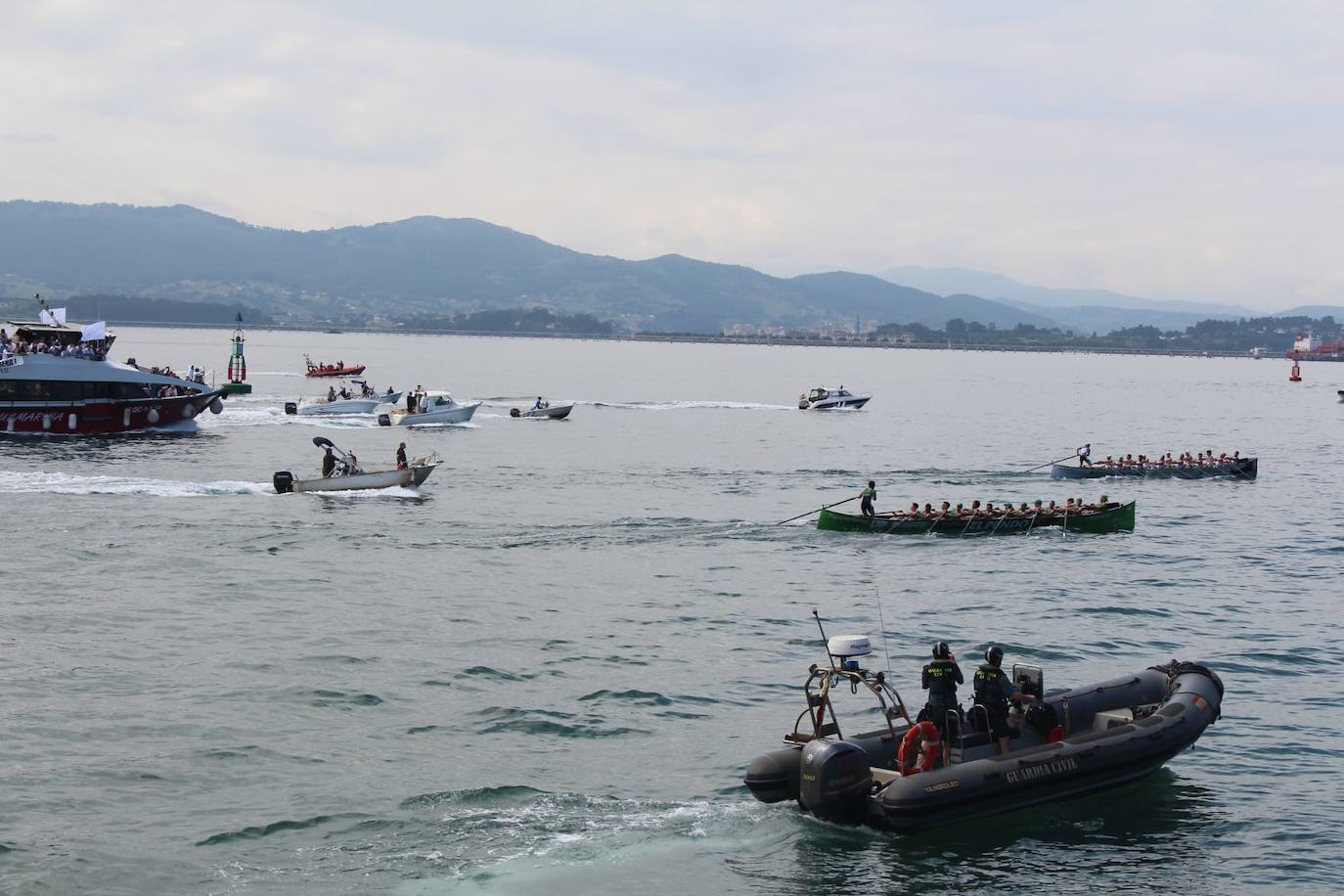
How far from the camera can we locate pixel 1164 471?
74375 mm

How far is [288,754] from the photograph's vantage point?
A: 25.2 metres

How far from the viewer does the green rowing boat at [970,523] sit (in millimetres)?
51438

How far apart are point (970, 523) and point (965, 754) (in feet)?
98.2

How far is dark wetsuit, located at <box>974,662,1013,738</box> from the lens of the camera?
23078mm

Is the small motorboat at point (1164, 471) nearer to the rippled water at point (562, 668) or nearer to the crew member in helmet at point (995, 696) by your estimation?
the rippled water at point (562, 668)

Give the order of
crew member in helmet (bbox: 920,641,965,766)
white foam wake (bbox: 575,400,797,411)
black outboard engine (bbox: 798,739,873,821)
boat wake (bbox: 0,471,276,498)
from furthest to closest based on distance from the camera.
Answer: white foam wake (bbox: 575,400,797,411), boat wake (bbox: 0,471,276,498), crew member in helmet (bbox: 920,641,965,766), black outboard engine (bbox: 798,739,873,821)

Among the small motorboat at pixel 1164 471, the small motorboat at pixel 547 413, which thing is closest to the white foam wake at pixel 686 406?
the small motorboat at pixel 547 413

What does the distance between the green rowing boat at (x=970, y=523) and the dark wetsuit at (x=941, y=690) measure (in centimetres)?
2884

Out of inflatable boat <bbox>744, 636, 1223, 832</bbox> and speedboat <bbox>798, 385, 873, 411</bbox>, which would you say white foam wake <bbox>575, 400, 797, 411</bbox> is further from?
inflatable boat <bbox>744, 636, 1223, 832</bbox>

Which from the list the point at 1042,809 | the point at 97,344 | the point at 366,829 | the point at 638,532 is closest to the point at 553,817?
the point at 366,829

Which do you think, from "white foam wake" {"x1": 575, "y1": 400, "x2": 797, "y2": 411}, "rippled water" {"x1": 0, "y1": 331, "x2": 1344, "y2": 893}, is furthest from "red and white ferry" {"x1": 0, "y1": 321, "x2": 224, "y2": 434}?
"white foam wake" {"x1": 575, "y1": 400, "x2": 797, "y2": 411}

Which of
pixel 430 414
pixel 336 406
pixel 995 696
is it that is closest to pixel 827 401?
pixel 430 414

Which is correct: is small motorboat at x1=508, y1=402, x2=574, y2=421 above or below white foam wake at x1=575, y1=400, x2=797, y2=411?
below

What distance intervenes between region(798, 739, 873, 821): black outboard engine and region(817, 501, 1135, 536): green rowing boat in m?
30.3
